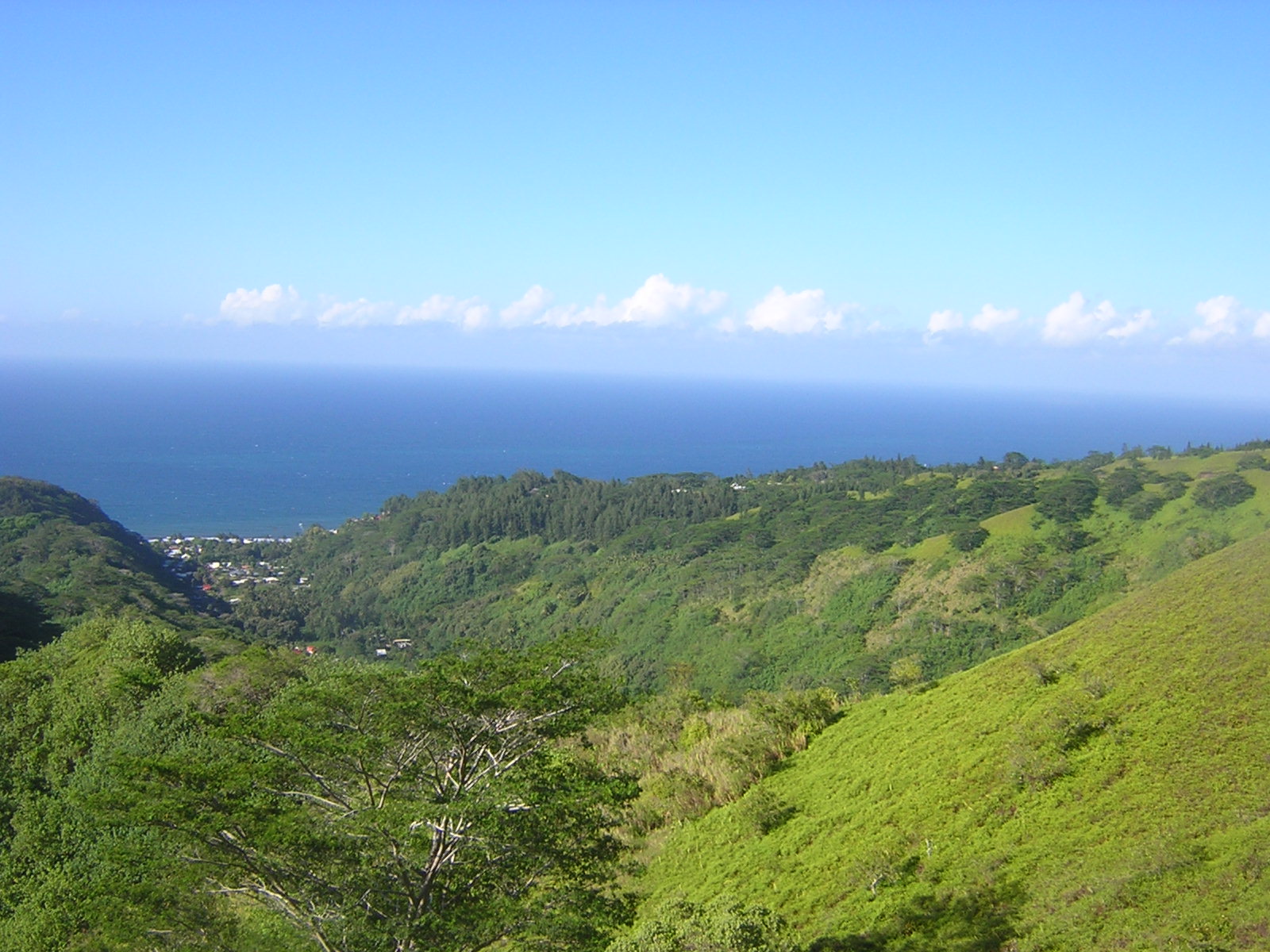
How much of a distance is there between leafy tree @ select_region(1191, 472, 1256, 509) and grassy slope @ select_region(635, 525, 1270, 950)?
3584cm

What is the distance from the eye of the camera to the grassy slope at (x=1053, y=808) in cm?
1242

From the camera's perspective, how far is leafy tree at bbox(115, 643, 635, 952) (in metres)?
9.47

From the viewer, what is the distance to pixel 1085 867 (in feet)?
45.3

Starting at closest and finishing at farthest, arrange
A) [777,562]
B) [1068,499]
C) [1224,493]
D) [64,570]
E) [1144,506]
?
1. [1224,493]
2. [1144,506]
3. [1068,499]
4. [64,570]
5. [777,562]

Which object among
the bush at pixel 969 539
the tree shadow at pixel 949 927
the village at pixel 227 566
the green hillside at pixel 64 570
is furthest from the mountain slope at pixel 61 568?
the bush at pixel 969 539

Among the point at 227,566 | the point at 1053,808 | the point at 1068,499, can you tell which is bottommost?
the point at 227,566

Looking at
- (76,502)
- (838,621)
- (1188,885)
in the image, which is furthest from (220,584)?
(1188,885)

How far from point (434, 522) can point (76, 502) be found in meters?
Result: 36.7

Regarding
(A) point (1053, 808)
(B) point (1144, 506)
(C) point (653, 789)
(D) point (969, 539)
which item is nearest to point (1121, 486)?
(B) point (1144, 506)

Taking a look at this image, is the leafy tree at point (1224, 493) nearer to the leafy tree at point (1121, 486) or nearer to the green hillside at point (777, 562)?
the green hillside at point (777, 562)

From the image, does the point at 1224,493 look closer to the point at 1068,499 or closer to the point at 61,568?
the point at 1068,499

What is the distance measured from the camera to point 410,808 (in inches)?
372

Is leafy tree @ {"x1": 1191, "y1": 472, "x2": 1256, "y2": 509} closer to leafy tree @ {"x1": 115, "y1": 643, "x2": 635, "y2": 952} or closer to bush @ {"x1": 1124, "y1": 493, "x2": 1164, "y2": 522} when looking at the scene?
bush @ {"x1": 1124, "y1": 493, "x2": 1164, "y2": 522}

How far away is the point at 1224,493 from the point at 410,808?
62.9 meters
